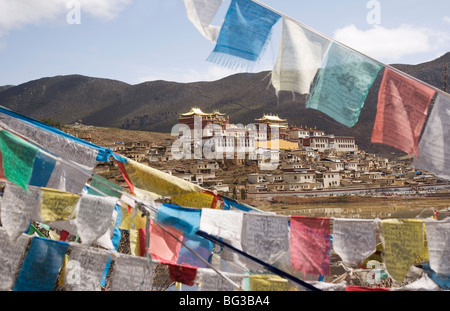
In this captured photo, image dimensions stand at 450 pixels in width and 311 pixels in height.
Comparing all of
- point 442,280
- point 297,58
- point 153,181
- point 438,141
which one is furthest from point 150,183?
point 442,280

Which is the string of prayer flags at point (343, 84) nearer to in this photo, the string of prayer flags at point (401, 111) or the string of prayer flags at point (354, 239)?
the string of prayer flags at point (401, 111)

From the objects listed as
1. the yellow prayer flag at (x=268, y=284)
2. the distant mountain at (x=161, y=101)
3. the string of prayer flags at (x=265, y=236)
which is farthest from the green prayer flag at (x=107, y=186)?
the distant mountain at (x=161, y=101)

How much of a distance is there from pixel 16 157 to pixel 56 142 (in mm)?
697

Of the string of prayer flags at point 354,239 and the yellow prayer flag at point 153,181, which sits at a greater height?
the yellow prayer flag at point 153,181

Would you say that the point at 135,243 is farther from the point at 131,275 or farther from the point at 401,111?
the point at 401,111

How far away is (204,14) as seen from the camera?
11.5ft

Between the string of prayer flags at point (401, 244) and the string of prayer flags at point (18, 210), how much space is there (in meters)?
2.62

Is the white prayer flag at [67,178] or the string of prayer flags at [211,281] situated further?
the white prayer flag at [67,178]

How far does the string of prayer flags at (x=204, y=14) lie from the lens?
3.50m

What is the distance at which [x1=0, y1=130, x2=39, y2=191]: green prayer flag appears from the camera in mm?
3256

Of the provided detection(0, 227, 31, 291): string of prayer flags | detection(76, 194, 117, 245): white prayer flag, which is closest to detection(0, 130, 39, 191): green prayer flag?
detection(0, 227, 31, 291): string of prayer flags

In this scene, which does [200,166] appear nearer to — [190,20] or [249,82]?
[190,20]

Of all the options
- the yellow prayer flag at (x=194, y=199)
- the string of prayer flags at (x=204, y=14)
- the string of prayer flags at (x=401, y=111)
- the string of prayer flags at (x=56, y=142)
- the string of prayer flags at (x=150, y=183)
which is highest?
the string of prayer flags at (x=204, y=14)

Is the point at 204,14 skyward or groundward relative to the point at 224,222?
skyward
